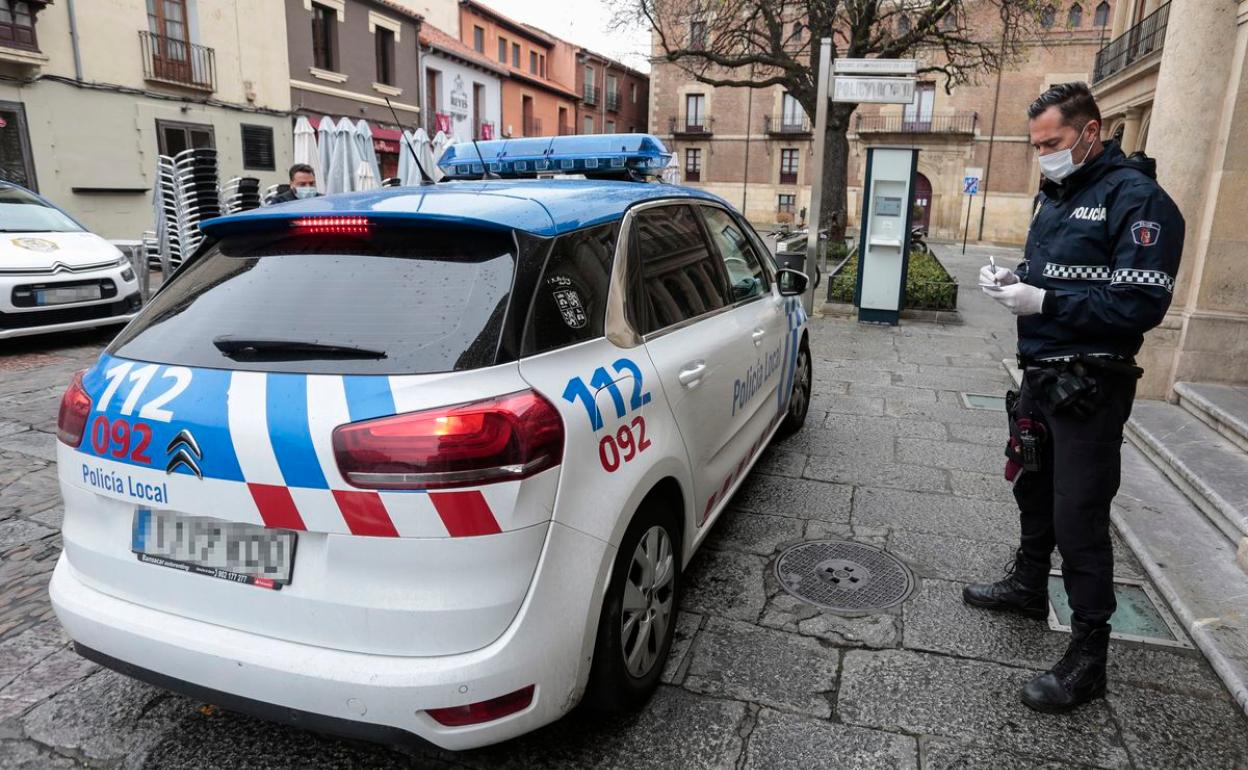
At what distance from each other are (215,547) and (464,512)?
2.16ft

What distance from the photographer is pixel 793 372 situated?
15.9 ft

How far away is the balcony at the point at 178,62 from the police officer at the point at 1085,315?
18803 millimetres

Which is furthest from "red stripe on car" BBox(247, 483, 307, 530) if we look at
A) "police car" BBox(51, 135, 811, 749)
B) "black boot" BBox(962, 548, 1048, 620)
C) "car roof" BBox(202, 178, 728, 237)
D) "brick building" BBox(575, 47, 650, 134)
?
"brick building" BBox(575, 47, 650, 134)

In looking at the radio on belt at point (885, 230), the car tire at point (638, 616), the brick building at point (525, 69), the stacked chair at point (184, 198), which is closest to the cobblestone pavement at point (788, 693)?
the car tire at point (638, 616)

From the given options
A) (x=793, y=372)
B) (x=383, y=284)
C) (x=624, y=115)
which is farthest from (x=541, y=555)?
(x=624, y=115)

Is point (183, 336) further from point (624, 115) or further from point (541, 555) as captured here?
point (624, 115)

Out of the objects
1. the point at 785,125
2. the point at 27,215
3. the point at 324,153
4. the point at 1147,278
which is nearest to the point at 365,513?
the point at 1147,278

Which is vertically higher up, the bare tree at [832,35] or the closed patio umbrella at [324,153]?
the bare tree at [832,35]

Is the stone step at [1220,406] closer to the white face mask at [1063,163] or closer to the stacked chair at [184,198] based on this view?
the white face mask at [1063,163]

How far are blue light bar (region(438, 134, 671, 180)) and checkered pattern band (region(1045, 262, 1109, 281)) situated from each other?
7.62ft

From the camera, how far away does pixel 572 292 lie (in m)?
2.26

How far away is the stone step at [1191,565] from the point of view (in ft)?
9.21

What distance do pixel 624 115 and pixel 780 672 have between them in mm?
49617

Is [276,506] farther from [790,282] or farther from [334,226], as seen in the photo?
[790,282]
